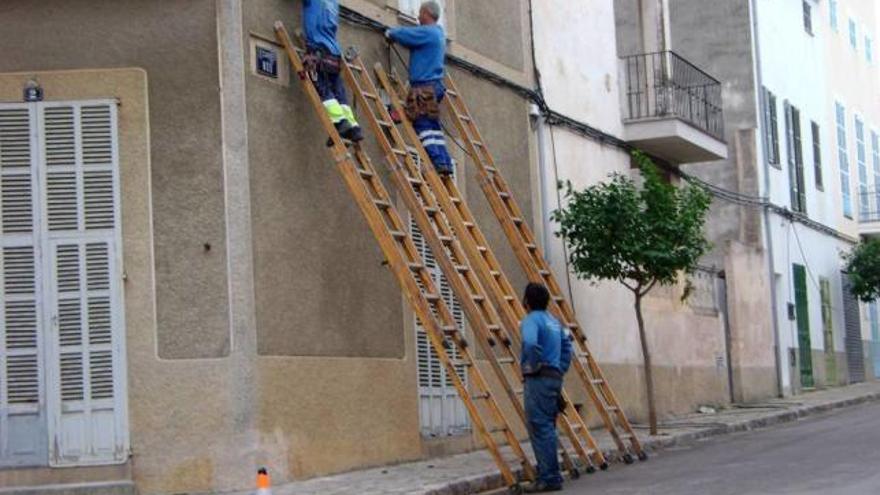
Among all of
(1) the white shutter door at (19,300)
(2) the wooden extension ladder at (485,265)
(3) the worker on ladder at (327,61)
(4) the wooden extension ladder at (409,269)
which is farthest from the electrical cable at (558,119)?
(1) the white shutter door at (19,300)

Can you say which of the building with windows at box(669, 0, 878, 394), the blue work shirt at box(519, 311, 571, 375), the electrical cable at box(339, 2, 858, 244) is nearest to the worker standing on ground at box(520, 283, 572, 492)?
the blue work shirt at box(519, 311, 571, 375)

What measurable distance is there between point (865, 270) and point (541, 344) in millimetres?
20859

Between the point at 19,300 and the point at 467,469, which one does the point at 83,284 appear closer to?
the point at 19,300

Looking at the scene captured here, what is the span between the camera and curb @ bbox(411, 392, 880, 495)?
1191 centimetres

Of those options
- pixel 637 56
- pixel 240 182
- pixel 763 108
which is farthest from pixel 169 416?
pixel 763 108

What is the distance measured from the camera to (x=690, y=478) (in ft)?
39.3

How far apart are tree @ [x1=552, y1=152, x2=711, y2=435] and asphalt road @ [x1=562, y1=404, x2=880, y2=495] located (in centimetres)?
199

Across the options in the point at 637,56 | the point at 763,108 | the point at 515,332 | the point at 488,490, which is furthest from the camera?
the point at 763,108

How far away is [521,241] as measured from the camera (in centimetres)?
1469

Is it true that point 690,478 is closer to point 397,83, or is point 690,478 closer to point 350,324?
point 350,324

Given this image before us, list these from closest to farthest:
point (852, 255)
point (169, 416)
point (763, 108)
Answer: point (169, 416)
point (763, 108)
point (852, 255)

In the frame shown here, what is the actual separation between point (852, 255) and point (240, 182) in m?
22.5

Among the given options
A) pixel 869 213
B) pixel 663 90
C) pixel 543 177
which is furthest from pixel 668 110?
pixel 869 213

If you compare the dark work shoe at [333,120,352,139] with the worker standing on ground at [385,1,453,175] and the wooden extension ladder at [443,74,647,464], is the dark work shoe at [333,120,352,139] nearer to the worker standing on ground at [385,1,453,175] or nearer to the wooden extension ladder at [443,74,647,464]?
the worker standing on ground at [385,1,453,175]
